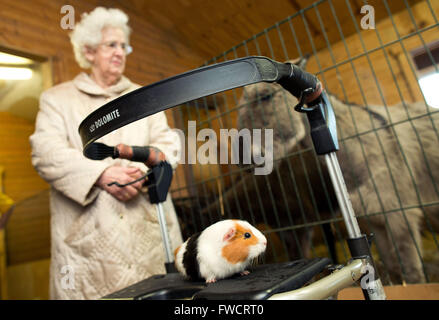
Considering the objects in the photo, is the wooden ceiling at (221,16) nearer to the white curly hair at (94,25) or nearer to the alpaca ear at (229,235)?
the white curly hair at (94,25)

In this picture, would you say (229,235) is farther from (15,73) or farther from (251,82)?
(15,73)

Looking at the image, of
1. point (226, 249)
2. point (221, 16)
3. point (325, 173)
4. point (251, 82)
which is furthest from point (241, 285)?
point (221, 16)

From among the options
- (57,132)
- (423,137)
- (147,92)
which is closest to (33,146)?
(57,132)

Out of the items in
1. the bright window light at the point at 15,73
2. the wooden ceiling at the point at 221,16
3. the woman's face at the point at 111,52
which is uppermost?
the wooden ceiling at the point at 221,16

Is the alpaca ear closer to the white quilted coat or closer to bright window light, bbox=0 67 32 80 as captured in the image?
the white quilted coat

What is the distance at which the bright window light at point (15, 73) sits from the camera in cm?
157

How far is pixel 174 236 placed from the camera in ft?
3.90

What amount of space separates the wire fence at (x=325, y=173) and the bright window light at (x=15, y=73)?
981mm

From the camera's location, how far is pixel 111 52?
Result: 3.91 ft

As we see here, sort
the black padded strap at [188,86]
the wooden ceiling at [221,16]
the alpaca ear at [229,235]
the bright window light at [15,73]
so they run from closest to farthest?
the black padded strap at [188,86], the alpaca ear at [229,235], the bright window light at [15,73], the wooden ceiling at [221,16]

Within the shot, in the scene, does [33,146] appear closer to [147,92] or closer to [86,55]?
[86,55]

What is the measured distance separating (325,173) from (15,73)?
182cm

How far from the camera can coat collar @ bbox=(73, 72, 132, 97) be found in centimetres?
117
